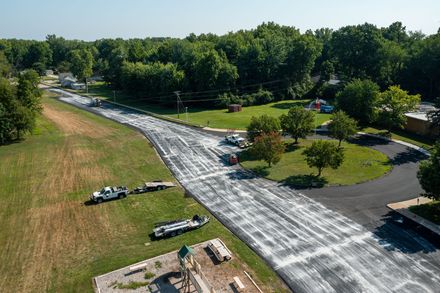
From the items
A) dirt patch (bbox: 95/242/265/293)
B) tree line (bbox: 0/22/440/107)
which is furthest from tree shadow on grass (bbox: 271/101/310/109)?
dirt patch (bbox: 95/242/265/293)

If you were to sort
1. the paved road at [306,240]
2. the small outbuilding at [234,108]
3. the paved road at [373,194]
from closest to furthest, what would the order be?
the paved road at [306,240]
the paved road at [373,194]
the small outbuilding at [234,108]

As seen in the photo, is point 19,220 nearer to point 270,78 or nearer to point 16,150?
point 16,150

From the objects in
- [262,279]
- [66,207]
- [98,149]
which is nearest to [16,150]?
[98,149]

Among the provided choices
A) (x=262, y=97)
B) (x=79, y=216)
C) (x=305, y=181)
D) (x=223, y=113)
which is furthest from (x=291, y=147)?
(x=262, y=97)

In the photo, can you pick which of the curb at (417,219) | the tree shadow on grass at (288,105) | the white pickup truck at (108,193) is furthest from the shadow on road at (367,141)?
the white pickup truck at (108,193)

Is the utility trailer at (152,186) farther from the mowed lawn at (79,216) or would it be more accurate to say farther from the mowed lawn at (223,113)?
the mowed lawn at (223,113)
